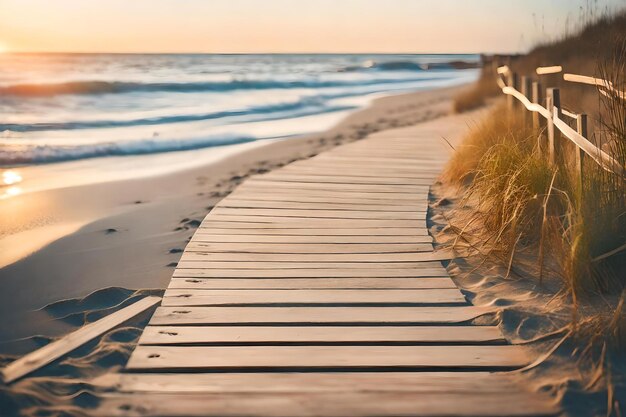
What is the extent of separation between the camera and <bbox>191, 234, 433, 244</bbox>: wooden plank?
423cm

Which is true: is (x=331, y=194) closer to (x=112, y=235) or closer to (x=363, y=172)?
(x=363, y=172)

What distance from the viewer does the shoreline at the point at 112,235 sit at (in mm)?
3613

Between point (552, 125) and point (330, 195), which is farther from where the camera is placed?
point (330, 195)

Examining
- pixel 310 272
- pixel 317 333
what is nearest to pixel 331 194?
pixel 310 272

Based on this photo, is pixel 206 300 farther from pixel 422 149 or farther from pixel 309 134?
pixel 309 134

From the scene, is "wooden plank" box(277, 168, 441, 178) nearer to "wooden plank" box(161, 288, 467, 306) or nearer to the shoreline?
the shoreline

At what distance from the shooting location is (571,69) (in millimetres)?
10773

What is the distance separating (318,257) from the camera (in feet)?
13.0

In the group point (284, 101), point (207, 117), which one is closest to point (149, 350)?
point (207, 117)

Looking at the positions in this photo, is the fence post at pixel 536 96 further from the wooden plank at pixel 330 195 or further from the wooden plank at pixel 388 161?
the wooden plank at pixel 388 161

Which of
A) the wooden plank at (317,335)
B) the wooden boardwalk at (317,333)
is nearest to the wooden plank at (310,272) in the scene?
the wooden boardwalk at (317,333)

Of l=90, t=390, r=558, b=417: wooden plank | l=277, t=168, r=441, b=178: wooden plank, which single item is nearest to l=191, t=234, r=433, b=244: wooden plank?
l=90, t=390, r=558, b=417: wooden plank

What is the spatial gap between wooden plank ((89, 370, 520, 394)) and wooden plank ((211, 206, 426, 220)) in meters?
2.47

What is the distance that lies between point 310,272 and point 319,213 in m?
1.41
